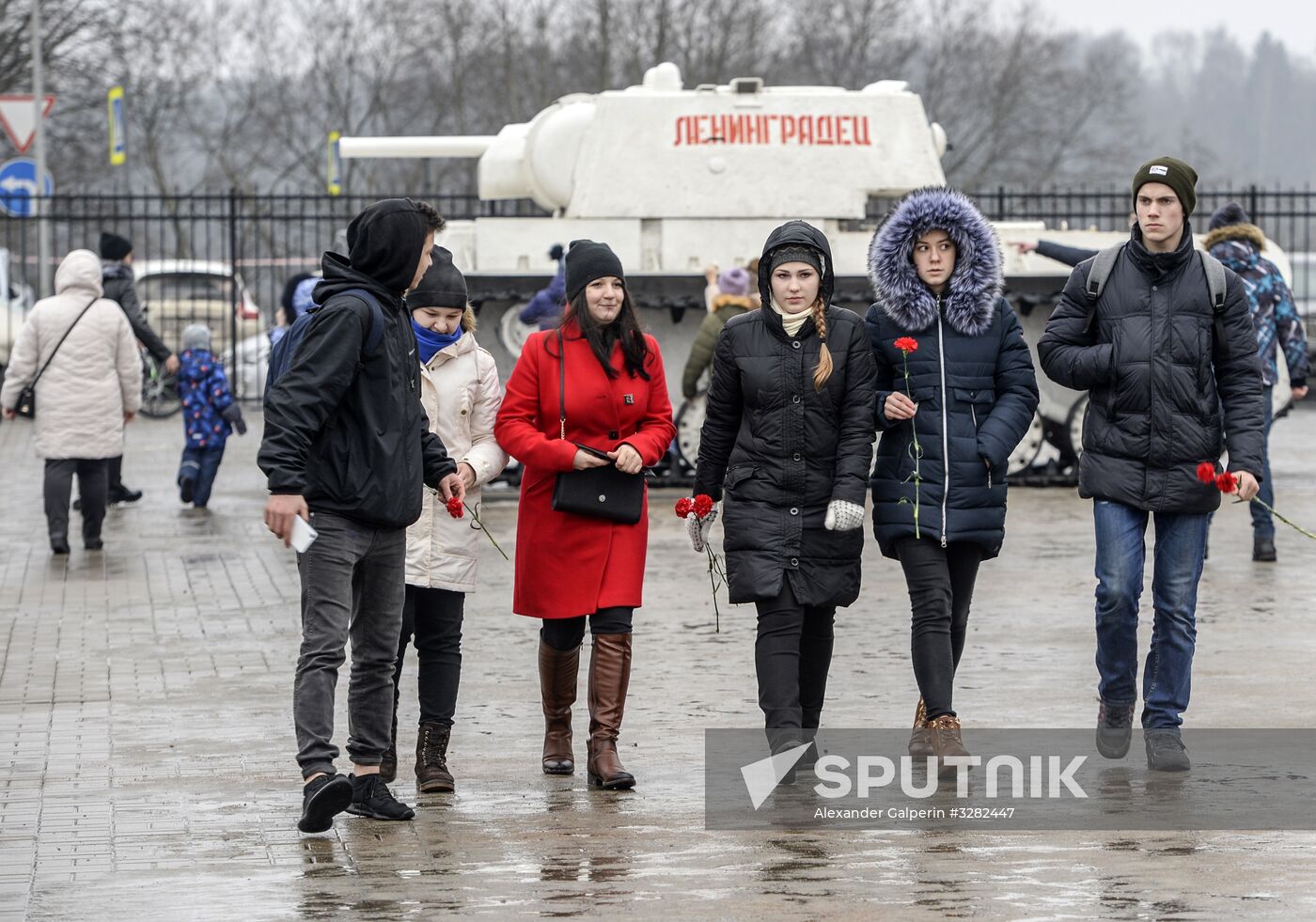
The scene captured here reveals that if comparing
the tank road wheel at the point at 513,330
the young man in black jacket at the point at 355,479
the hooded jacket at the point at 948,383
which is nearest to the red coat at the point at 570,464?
the young man in black jacket at the point at 355,479

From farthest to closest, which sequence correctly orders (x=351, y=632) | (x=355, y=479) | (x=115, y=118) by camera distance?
(x=115, y=118) < (x=351, y=632) < (x=355, y=479)

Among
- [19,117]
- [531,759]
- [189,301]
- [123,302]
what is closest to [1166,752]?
[531,759]

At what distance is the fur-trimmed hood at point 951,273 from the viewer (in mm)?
7125

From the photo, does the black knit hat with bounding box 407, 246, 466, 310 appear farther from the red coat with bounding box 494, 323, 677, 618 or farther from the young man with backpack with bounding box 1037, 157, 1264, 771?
the young man with backpack with bounding box 1037, 157, 1264, 771

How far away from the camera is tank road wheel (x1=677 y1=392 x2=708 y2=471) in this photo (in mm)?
16297

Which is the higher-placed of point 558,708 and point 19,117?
point 19,117

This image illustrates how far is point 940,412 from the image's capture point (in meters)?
7.11

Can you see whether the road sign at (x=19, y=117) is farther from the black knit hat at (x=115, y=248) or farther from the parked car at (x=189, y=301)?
the black knit hat at (x=115, y=248)

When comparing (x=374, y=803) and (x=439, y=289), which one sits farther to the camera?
(x=439, y=289)

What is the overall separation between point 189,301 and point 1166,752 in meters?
21.7

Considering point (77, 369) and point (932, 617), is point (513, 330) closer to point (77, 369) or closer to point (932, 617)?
point (77, 369)

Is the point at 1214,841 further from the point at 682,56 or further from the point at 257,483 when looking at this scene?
the point at 682,56

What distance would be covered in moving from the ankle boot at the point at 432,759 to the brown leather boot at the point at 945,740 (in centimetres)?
146

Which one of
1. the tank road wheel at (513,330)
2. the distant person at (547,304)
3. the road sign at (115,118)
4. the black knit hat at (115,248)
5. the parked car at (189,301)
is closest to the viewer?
the distant person at (547,304)
